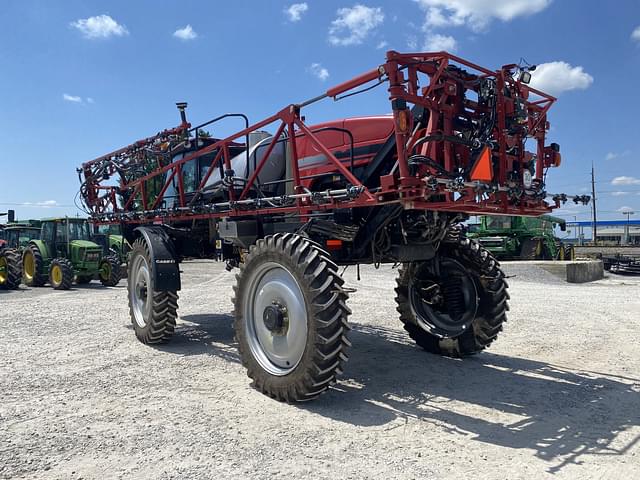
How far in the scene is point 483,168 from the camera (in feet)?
15.1

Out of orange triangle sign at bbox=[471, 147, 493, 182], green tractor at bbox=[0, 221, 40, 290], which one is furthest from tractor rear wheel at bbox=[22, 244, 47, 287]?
orange triangle sign at bbox=[471, 147, 493, 182]

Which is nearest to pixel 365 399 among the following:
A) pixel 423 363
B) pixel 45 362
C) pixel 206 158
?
pixel 423 363

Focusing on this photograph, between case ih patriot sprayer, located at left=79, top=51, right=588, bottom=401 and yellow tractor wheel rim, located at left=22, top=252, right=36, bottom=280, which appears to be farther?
yellow tractor wheel rim, located at left=22, top=252, right=36, bottom=280

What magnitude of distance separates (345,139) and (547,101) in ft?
7.06

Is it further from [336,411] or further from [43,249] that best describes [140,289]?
[43,249]

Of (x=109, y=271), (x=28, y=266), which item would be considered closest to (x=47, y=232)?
(x=28, y=266)

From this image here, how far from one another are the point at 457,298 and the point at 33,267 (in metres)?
15.8

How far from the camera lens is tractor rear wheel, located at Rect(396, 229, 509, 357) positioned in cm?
Result: 636

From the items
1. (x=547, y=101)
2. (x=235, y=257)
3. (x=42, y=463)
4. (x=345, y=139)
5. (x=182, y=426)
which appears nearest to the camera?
(x=42, y=463)

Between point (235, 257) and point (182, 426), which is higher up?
point (235, 257)

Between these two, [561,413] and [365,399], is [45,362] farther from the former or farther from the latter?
[561,413]

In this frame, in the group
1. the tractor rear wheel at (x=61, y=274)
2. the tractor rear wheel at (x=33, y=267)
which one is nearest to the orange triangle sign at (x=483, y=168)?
the tractor rear wheel at (x=61, y=274)

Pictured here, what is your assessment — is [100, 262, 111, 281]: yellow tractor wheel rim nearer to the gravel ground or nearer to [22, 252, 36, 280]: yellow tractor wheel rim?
[22, 252, 36, 280]: yellow tractor wheel rim

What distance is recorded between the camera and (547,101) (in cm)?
549
